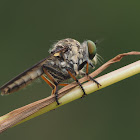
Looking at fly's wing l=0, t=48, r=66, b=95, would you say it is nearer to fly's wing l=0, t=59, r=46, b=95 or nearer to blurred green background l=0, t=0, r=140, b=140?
fly's wing l=0, t=59, r=46, b=95

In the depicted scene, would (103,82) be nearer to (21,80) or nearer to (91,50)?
(21,80)

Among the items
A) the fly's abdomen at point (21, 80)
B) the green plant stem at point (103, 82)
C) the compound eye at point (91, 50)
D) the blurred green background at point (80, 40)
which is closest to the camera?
the green plant stem at point (103, 82)

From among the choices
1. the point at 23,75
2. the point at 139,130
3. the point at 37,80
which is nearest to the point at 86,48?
the point at 37,80

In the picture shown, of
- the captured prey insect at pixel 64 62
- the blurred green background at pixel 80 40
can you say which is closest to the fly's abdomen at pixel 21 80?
the captured prey insect at pixel 64 62

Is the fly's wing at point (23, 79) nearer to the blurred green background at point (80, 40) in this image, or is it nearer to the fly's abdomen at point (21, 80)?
the fly's abdomen at point (21, 80)

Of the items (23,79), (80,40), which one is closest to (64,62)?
(23,79)

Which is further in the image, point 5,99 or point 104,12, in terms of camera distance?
point 104,12

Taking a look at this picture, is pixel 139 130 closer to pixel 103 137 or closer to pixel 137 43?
pixel 103 137

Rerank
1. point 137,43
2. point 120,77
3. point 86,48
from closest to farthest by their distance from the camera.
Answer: point 120,77
point 86,48
point 137,43
